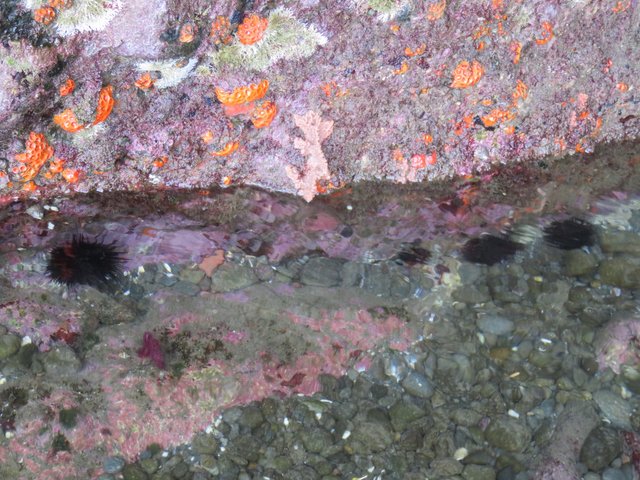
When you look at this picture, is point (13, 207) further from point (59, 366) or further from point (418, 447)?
point (418, 447)

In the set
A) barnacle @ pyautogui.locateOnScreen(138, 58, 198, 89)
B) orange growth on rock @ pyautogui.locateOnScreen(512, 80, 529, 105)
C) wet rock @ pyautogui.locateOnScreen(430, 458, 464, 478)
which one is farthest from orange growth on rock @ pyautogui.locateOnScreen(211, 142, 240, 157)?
wet rock @ pyautogui.locateOnScreen(430, 458, 464, 478)

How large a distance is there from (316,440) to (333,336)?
0.67 metres

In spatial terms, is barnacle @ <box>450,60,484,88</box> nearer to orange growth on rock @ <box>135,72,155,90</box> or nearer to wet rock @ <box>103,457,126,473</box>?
orange growth on rock @ <box>135,72,155,90</box>

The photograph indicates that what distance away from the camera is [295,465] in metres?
3.16

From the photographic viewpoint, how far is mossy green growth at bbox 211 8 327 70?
2.76 meters

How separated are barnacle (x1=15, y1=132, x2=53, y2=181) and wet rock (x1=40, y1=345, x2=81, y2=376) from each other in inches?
42.0

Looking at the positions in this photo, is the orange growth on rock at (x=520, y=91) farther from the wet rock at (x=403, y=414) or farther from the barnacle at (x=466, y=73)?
the wet rock at (x=403, y=414)

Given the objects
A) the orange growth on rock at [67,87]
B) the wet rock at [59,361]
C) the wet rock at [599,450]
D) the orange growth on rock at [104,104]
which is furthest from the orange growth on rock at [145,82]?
the wet rock at [599,450]

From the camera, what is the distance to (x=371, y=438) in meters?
3.23

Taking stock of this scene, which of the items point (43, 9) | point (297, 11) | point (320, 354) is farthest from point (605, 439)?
point (43, 9)

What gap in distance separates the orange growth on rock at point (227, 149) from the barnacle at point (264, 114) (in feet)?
0.58

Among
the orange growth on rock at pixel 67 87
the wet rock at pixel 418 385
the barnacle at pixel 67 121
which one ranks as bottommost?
the wet rock at pixel 418 385

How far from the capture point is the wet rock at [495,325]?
143 inches

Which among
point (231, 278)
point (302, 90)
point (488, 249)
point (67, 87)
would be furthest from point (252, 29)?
point (488, 249)
